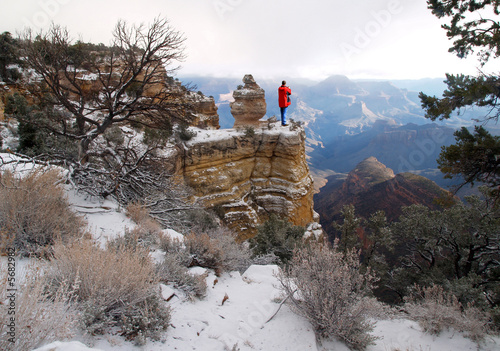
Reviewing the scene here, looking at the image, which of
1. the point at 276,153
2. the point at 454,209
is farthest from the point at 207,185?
the point at 454,209

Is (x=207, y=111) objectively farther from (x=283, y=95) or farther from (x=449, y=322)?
(x=449, y=322)

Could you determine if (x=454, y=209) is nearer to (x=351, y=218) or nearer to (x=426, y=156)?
(x=351, y=218)

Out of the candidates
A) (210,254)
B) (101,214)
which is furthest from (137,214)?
(210,254)

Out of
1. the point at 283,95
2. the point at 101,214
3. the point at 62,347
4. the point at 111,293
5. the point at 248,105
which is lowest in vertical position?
the point at 101,214

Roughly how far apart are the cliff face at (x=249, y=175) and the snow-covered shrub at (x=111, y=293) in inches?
540

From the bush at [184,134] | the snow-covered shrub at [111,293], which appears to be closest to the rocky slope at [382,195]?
the bush at [184,134]

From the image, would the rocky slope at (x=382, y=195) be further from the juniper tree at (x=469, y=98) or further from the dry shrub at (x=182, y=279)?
the dry shrub at (x=182, y=279)

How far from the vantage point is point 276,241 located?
7.62 meters

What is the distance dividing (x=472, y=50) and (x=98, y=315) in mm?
7763

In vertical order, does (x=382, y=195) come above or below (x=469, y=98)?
below

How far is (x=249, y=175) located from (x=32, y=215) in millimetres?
16419

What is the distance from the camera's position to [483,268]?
7.53 metres

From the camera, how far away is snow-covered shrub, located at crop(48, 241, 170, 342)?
2043 mm

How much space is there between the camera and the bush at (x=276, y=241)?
694 cm
